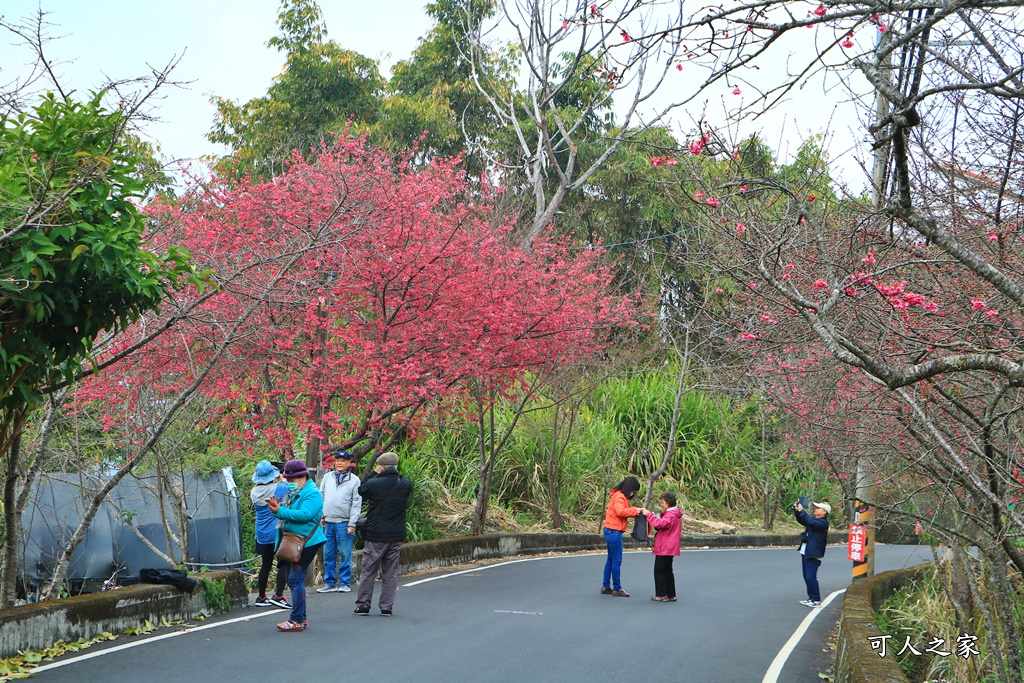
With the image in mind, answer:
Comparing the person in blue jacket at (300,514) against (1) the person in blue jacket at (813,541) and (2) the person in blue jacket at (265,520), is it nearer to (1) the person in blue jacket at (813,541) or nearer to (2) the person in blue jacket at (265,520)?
(2) the person in blue jacket at (265,520)

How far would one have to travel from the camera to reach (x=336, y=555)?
46.4 ft

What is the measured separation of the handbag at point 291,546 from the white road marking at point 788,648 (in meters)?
4.67

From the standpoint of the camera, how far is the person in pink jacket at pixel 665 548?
14.3 metres

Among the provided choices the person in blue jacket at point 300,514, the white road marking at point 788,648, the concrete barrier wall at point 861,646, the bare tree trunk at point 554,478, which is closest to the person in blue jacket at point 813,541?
the white road marking at point 788,648

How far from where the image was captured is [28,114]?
7.86 meters

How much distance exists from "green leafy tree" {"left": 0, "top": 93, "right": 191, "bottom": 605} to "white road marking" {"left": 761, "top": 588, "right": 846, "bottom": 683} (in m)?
6.36

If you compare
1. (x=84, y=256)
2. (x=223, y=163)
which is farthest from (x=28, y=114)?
(x=223, y=163)

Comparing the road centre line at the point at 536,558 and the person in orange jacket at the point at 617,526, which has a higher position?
the person in orange jacket at the point at 617,526

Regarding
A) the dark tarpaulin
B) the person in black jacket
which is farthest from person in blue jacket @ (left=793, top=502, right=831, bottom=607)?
the dark tarpaulin

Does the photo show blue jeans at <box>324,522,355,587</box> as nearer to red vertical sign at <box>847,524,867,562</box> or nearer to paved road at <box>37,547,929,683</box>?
paved road at <box>37,547,929,683</box>

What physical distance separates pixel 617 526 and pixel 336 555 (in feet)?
12.6

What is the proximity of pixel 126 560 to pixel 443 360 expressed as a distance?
5.60m

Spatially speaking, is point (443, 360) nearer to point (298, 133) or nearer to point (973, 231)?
A: point (973, 231)

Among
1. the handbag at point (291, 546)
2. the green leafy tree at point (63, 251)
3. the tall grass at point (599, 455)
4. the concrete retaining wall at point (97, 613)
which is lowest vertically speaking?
the concrete retaining wall at point (97, 613)
